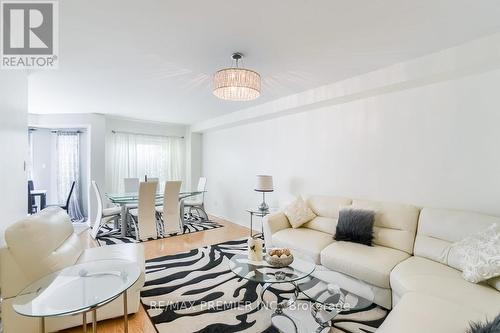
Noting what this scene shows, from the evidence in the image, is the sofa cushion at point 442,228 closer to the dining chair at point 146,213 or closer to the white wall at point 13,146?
the white wall at point 13,146

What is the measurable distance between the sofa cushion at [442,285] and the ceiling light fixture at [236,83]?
6.84ft

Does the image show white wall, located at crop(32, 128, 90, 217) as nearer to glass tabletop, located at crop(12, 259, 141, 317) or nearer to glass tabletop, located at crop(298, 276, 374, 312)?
glass tabletop, located at crop(12, 259, 141, 317)

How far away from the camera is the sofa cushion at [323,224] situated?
3111 millimetres

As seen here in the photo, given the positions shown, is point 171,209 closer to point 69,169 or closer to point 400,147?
point 69,169

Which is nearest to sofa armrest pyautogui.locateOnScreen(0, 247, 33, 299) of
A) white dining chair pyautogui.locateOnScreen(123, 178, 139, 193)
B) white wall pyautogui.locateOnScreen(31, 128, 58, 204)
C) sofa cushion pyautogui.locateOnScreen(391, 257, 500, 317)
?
sofa cushion pyautogui.locateOnScreen(391, 257, 500, 317)

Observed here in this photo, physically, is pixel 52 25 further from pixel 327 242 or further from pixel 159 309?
pixel 327 242

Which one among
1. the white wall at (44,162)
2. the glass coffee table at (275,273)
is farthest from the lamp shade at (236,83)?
the white wall at (44,162)

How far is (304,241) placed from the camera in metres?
2.83

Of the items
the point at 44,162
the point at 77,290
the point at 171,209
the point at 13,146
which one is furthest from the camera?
the point at 44,162

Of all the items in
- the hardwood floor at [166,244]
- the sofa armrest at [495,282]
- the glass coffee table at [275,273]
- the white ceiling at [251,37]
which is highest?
the white ceiling at [251,37]

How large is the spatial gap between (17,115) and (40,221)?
129 cm

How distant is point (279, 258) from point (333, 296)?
20.7 inches

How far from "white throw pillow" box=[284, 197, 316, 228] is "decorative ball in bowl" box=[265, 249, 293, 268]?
43.6 inches

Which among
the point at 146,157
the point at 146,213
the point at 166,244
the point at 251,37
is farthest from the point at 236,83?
the point at 146,157
